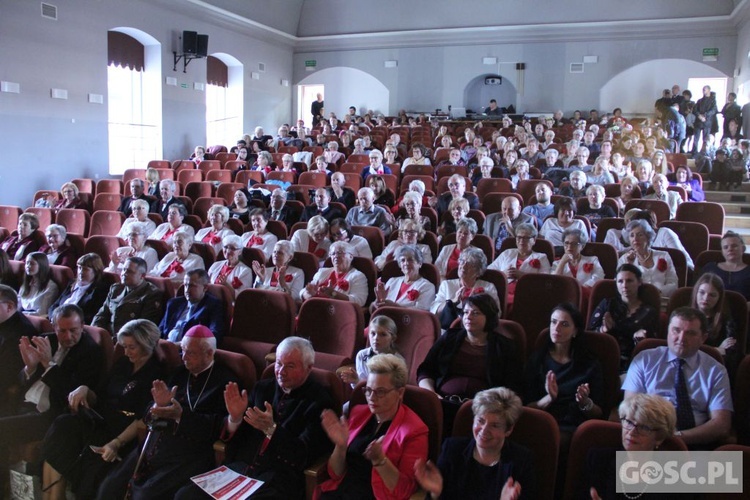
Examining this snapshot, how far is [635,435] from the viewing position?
6.31 feet

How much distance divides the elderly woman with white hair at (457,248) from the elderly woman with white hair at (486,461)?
230cm

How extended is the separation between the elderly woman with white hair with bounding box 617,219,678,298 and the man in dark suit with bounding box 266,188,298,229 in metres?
3.03

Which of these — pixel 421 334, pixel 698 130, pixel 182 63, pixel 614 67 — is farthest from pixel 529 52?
pixel 421 334

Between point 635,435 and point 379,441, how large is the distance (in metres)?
0.84

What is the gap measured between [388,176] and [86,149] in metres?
5.17

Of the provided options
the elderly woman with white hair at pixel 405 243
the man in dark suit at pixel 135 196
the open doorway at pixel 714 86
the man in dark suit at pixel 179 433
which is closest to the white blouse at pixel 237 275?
the elderly woman with white hair at pixel 405 243

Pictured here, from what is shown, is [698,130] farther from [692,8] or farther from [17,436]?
[17,436]

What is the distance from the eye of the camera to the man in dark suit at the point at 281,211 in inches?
229

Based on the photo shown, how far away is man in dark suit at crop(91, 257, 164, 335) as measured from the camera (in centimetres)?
376

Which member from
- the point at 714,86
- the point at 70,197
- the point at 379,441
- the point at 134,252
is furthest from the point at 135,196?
the point at 714,86

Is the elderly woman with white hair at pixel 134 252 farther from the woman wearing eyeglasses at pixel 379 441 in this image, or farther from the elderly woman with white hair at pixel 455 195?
the woman wearing eyeglasses at pixel 379 441

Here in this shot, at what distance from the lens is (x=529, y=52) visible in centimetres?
1391

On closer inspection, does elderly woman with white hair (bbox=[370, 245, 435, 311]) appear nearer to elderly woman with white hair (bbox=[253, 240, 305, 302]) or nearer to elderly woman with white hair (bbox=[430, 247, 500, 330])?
elderly woman with white hair (bbox=[430, 247, 500, 330])

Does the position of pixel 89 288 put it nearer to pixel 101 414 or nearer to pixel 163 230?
pixel 101 414
